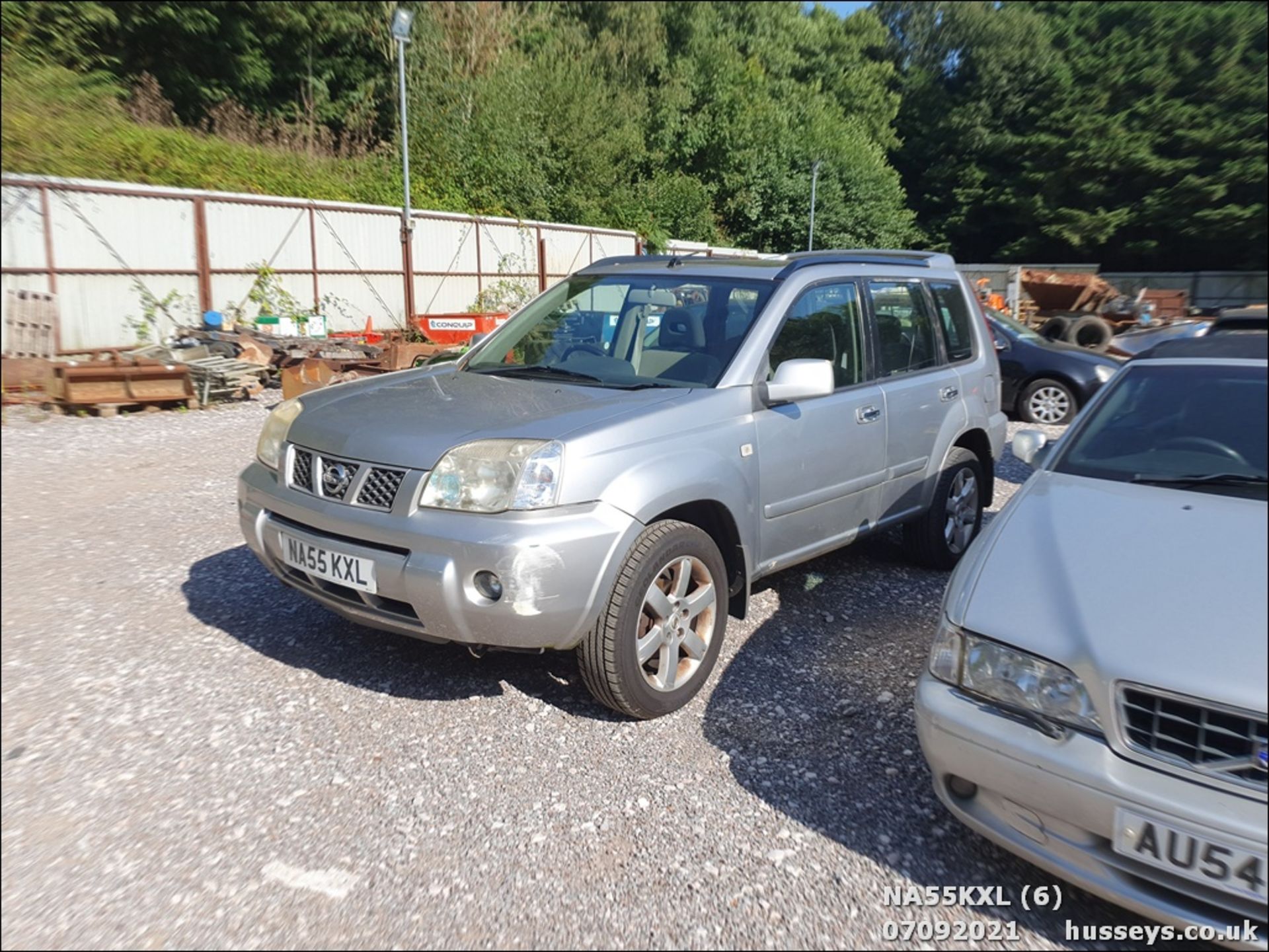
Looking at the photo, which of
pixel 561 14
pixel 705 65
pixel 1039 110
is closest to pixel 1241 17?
pixel 1039 110

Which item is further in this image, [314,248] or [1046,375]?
[314,248]

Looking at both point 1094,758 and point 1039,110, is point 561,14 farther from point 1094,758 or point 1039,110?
point 1094,758

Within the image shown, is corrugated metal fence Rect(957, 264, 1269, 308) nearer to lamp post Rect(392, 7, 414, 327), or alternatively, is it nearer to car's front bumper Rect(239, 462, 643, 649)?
lamp post Rect(392, 7, 414, 327)

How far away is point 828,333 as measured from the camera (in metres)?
4.62

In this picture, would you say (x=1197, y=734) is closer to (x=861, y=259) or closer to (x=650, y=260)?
(x=861, y=259)

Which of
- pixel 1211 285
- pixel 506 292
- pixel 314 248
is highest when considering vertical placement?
pixel 1211 285

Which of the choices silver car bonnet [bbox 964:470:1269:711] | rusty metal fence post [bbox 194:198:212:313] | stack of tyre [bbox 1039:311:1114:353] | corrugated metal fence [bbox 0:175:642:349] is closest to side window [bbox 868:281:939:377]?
silver car bonnet [bbox 964:470:1269:711]

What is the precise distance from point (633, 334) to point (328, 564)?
1.80 metres

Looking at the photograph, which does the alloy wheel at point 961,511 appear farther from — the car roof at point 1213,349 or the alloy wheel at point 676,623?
the alloy wheel at point 676,623

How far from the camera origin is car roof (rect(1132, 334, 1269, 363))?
11.8 feet

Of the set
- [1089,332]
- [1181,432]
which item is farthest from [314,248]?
[1181,432]

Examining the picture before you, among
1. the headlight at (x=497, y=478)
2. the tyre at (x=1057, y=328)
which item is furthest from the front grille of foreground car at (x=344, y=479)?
the tyre at (x=1057, y=328)

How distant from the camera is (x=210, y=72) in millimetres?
23844

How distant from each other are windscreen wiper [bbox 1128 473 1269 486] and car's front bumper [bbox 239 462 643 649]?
177 centimetres
